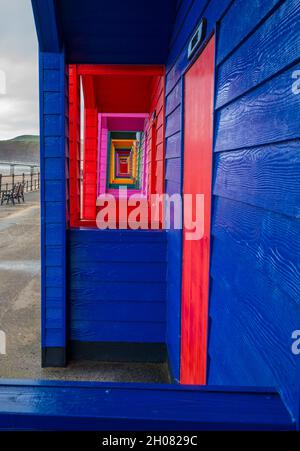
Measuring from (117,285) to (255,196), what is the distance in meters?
2.96

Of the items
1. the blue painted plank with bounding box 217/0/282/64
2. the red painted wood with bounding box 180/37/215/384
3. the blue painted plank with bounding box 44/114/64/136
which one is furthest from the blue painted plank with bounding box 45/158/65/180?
the blue painted plank with bounding box 217/0/282/64

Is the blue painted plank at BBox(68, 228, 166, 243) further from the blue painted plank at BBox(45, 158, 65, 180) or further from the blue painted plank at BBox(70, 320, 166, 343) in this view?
the blue painted plank at BBox(70, 320, 166, 343)

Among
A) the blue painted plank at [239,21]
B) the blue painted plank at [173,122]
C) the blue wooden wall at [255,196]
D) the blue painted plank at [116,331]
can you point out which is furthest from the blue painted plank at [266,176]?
the blue painted plank at [116,331]

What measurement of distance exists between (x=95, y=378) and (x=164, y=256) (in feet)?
4.48

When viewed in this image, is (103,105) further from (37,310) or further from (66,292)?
(66,292)

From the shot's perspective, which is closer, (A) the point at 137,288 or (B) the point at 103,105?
(A) the point at 137,288

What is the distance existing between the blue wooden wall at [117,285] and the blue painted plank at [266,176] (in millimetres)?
2388

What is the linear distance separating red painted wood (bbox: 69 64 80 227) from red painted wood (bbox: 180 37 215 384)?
167cm

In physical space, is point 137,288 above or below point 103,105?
below

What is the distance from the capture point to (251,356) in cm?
142

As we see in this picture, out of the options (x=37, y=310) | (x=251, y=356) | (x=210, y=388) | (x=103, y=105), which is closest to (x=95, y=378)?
(x=37, y=310)

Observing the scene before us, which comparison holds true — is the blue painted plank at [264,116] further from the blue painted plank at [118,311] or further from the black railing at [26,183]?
the black railing at [26,183]

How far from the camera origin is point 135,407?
97 cm

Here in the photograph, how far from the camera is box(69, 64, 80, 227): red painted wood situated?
4.21 metres
